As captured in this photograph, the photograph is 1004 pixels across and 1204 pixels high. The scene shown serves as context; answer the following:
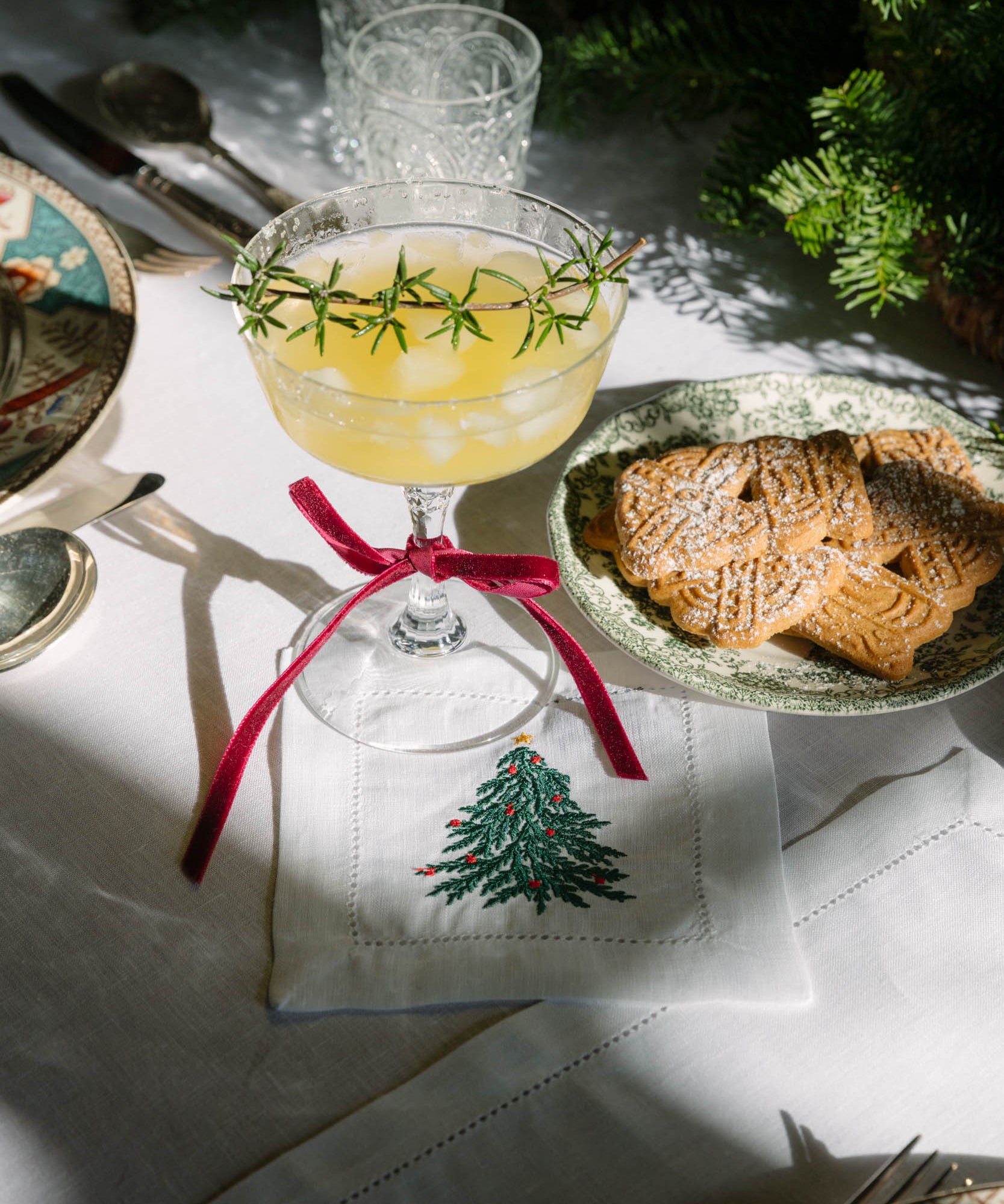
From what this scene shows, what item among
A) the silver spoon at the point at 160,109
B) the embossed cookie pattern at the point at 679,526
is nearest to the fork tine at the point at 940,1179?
the embossed cookie pattern at the point at 679,526

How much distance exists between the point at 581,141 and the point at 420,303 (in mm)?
1099

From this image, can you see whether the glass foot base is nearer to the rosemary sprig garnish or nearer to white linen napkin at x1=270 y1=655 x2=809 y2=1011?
white linen napkin at x1=270 y1=655 x2=809 y2=1011

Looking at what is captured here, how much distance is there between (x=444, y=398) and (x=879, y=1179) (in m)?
0.67

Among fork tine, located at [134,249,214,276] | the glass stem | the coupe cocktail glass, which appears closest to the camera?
the coupe cocktail glass

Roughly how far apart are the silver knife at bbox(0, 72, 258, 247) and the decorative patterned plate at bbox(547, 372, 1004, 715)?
0.66 m

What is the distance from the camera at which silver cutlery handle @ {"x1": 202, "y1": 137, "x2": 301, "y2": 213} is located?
1.54 meters

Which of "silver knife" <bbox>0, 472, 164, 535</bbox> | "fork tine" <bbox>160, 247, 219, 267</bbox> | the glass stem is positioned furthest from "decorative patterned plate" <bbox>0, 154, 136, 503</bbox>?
the glass stem

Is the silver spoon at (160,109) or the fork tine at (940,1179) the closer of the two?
the fork tine at (940,1179)

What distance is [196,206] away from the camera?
1500mm

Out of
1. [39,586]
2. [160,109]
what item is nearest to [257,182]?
[160,109]

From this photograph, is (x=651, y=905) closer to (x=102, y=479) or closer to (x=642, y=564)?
(x=642, y=564)

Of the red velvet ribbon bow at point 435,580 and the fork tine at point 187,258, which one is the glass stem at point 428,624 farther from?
the fork tine at point 187,258

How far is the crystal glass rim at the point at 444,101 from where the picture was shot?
1316mm

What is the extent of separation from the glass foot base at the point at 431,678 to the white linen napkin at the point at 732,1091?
290mm
